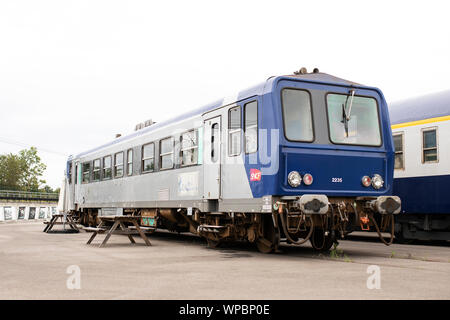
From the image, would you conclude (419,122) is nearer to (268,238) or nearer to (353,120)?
(353,120)

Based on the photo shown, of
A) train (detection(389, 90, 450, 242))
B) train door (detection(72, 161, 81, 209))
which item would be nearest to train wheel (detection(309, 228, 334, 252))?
train (detection(389, 90, 450, 242))

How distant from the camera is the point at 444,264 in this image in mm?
9055

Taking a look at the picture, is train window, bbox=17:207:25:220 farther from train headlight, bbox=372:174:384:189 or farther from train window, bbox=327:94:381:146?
train headlight, bbox=372:174:384:189

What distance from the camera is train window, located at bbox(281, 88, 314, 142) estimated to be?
→ 10281 millimetres

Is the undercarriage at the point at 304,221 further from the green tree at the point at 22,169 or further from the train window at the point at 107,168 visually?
the green tree at the point at 22,169

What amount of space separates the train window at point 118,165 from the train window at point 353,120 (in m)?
9.59

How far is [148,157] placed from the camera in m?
16.4

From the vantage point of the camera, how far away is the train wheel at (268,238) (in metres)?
10.7

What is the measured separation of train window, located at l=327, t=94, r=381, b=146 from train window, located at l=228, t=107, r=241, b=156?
1820 mm

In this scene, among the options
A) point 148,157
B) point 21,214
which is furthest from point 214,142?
point 21,214

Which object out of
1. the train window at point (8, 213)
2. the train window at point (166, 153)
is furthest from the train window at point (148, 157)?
the train window at point (8, 213)

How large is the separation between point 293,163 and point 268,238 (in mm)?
1737
